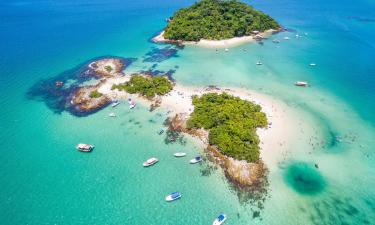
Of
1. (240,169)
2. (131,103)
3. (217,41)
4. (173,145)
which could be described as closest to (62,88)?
(131,103)

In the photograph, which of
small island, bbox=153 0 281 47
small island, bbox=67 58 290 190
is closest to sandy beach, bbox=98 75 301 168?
small island, bbox=67 58 290 190

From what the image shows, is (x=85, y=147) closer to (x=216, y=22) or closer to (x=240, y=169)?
(x=240, y=169)

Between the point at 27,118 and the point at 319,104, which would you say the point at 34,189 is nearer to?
the point at 27,118

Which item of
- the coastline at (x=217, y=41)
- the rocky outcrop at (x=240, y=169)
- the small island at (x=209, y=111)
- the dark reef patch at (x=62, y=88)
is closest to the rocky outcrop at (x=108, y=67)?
the small island at (x=209, y=111)

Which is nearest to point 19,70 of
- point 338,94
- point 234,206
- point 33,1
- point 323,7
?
point 234,206

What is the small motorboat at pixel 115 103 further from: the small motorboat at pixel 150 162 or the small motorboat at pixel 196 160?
the small motorboat at pixel 196 160
